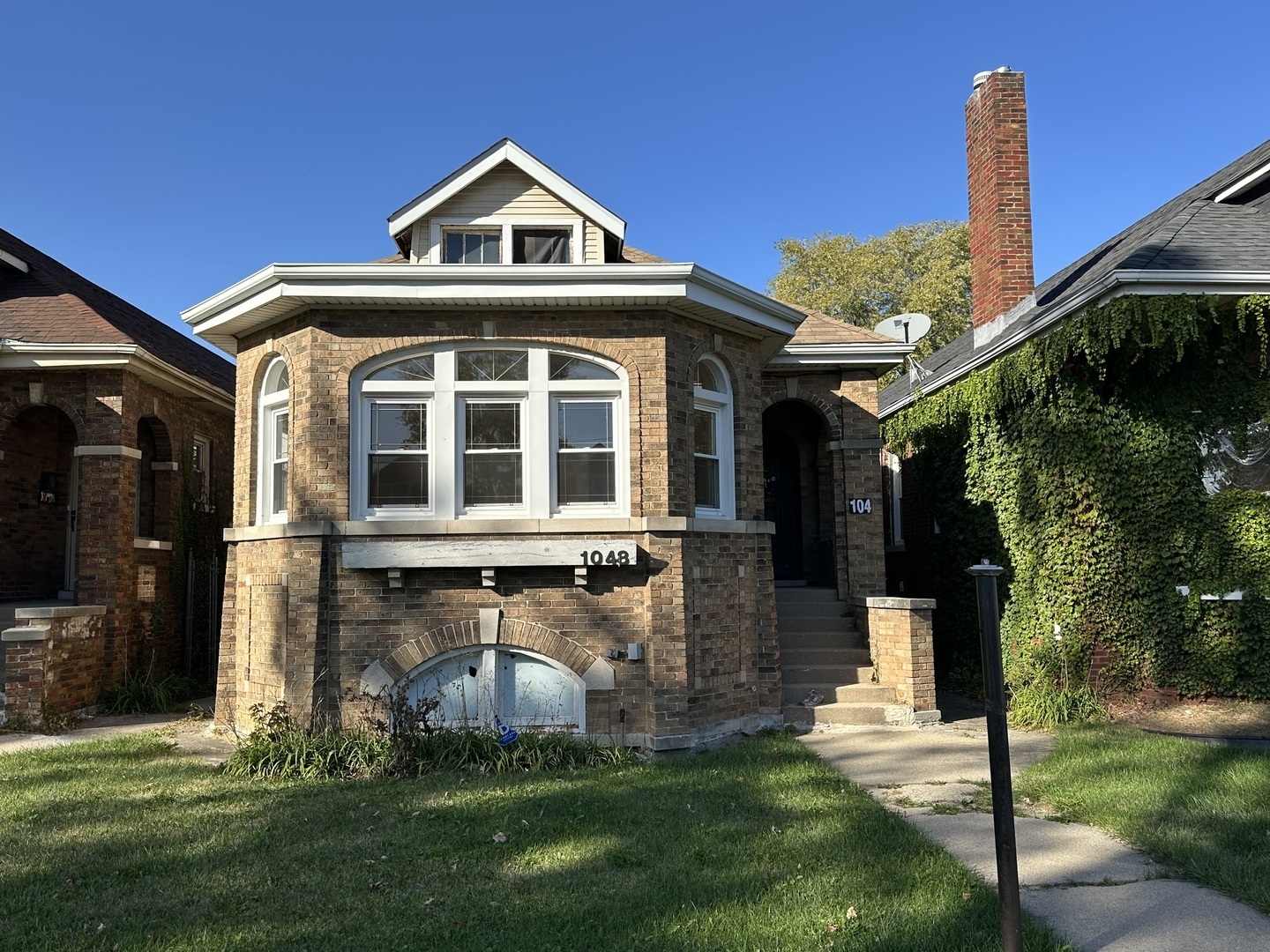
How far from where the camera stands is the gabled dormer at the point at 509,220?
9.95m

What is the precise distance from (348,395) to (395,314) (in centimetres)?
90

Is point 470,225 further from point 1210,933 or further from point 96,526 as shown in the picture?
point 1210,933

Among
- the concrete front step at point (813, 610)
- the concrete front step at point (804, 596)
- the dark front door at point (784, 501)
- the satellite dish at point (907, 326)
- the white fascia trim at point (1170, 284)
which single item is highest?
the satellite dish at point (907, 326)

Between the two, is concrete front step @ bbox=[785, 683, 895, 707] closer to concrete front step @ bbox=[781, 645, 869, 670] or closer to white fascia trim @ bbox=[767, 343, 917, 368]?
concrete front step @ bbox=[781, 645, 869, 670]

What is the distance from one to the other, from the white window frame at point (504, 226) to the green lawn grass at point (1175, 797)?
266 inches

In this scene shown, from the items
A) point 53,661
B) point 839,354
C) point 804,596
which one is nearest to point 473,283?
point 839,354

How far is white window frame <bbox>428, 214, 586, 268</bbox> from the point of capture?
33.2 feet

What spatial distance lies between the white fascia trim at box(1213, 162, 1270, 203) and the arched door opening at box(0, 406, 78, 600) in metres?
16.2

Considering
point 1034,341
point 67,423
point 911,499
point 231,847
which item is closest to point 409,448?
point 231,847

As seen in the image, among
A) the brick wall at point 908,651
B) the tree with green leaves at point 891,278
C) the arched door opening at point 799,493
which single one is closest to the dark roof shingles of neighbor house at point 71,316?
the arched door opening at point 799,493

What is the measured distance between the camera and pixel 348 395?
8.90 meters

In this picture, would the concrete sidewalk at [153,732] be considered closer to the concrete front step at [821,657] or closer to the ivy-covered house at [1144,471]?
the concrete front step at [821,657]

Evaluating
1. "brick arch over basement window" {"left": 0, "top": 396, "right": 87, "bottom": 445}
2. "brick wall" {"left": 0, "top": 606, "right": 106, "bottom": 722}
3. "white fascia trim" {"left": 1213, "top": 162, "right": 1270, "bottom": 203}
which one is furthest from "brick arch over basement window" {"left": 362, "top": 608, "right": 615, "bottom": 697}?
"white fascia trim" {"left": 1213, "top": 162, "right": 1270, "bottom": 203}

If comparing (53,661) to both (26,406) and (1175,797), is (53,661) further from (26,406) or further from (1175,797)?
(1175,797)
